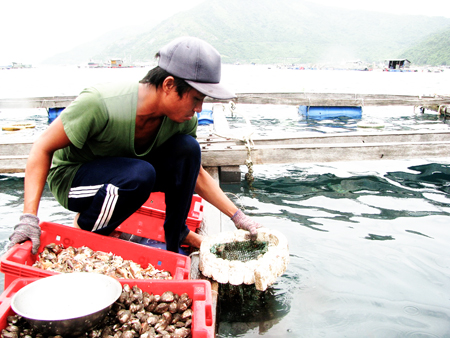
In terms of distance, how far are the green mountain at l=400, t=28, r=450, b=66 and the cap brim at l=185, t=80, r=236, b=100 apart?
149461mm

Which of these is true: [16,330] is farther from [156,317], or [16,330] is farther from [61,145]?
[61,145]

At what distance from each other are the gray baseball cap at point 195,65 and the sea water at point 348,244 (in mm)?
988

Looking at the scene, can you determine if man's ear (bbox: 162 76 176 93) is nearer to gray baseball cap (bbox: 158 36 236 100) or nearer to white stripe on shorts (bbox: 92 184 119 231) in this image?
gray baseball cap (bbox: 158 36 236 100)

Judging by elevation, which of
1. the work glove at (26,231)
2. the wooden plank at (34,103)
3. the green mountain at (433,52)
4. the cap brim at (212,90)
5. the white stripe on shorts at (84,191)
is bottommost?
the work glove at (26,231)

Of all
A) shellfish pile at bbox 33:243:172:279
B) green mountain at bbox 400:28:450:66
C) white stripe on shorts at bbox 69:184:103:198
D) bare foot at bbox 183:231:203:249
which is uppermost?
green mountain at bbox 400:28:450:66

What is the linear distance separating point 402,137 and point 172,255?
5480mm

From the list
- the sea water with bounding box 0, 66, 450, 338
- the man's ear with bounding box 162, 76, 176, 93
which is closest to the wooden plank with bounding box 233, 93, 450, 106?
the sea water with bounding box 0, 66, 450, 338

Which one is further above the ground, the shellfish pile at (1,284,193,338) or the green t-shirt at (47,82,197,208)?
the green t-shirt at (47,82,197,208)

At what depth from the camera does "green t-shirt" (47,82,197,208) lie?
198 centimetres

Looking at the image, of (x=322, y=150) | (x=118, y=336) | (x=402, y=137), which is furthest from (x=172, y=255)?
(x=402, y=137)

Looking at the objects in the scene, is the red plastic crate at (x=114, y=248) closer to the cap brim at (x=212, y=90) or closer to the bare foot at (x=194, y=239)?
the bare foot at (x=194, y=239)

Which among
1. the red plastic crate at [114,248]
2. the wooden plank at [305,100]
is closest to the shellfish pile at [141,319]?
the red plastic crate at [114,248]

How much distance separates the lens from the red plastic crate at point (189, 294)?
1441 mm

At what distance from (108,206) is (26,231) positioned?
1.53 feet
